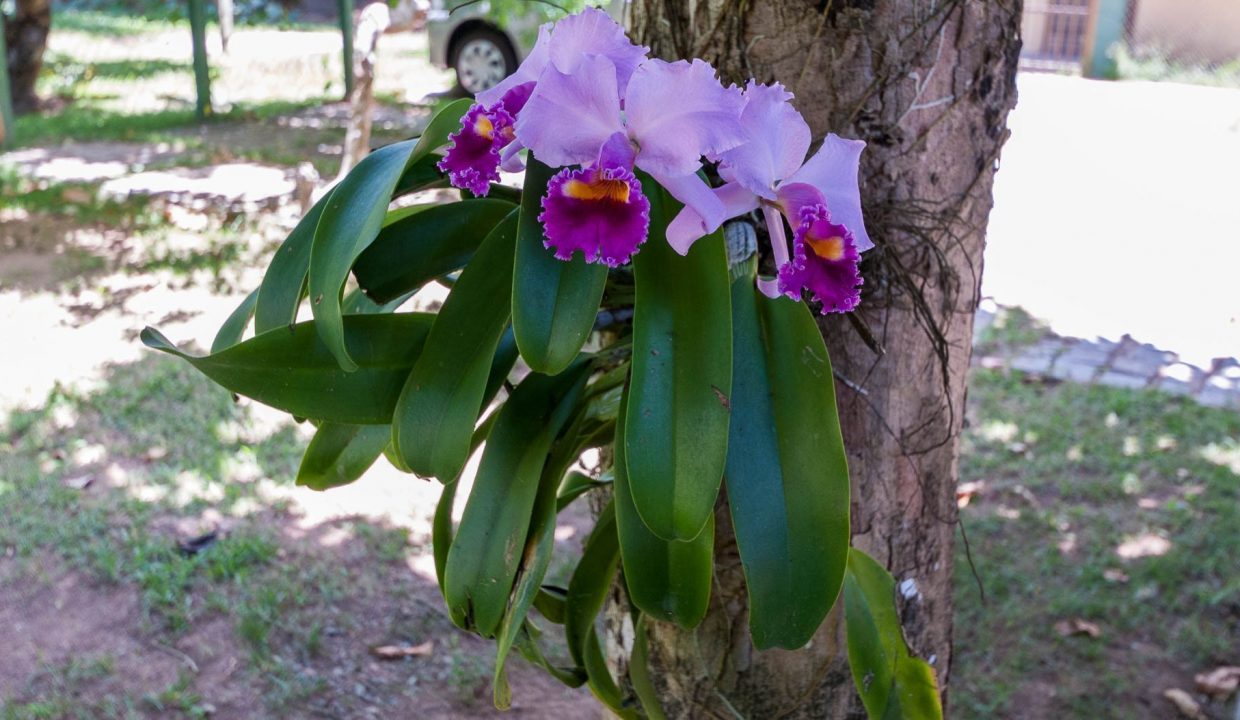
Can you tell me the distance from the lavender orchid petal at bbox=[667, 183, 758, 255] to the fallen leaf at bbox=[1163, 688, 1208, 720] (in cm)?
211

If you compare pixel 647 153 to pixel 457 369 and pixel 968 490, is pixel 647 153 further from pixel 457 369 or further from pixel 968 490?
pixel 968 490

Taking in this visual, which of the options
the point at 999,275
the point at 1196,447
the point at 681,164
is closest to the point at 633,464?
the point at 681,164

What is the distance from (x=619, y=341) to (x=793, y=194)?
44 cm

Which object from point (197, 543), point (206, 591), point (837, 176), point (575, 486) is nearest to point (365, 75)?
point (197, 543)

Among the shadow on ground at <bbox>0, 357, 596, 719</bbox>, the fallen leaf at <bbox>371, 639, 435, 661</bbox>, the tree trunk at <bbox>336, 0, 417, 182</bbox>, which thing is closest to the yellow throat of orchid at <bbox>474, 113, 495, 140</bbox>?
the shadow on ground at <bbox>0, 357, 596, 719</bbox>

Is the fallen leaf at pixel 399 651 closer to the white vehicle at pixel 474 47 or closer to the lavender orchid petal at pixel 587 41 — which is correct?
the lavender orchid petal at pixel 587 41

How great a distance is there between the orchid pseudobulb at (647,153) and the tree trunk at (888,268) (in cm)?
33

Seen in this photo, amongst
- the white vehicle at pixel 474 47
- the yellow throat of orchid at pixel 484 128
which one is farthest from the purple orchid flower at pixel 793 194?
the white vehicle at pixel 474 47

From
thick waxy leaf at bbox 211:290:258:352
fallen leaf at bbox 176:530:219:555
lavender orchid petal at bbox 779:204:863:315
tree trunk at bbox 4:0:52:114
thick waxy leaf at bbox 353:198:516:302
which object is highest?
lavender orchid petal at bbox 779:204:863:315

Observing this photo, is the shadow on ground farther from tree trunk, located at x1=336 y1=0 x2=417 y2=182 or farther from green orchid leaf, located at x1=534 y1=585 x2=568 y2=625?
tree trunk, located at x1=336 y1=0 x2=417 y2=182

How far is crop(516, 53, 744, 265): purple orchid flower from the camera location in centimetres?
115

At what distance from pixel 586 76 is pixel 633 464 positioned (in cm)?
40

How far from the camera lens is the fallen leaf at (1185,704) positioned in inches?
106

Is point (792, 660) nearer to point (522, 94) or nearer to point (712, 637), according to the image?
point (712, 637)
